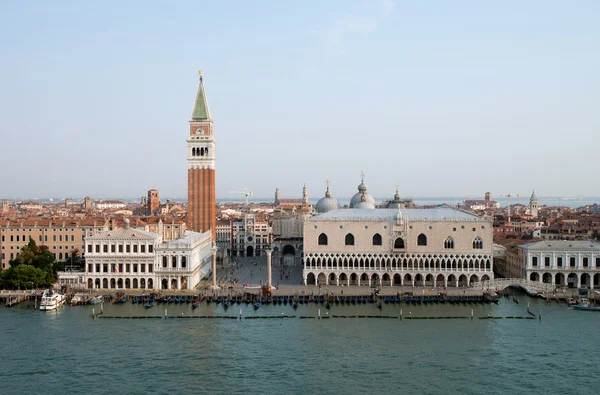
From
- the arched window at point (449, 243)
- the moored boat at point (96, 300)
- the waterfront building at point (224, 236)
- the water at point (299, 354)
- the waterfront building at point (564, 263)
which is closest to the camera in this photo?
the water at point (299, 354)

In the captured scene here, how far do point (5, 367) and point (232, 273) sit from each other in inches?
1085

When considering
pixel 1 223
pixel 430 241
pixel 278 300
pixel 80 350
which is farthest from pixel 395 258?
pixel 1 223

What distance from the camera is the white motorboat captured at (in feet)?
123

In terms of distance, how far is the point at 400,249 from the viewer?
1757 inches

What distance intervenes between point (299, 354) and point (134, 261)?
18.6 meters

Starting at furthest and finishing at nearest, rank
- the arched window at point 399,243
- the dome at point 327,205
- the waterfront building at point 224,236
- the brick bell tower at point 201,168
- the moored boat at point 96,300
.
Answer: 1. the waterfront building at point 224,236
2. the dome at point 327,205
3. the brick bell tower at point 201,168
4. the arched window at point 399,243
5. the moored boat at point 96,300

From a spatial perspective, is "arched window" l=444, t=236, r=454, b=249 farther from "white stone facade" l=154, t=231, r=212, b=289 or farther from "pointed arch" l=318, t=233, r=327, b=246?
"white stone facade" l=154, t=231, r=212, b=289

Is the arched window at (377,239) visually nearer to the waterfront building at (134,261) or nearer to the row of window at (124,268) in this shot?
the waterfront building at (134,261)

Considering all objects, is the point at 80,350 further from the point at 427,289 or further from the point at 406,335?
the point at 427,289

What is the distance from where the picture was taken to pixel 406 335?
31.6m

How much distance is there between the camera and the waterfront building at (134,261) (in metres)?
42.8

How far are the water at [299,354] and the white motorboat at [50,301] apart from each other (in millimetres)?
1196

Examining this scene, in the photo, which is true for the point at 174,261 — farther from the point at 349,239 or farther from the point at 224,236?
the point at 224,236

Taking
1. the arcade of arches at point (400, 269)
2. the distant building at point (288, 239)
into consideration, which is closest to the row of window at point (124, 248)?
the arcade of arches at point (400, 269)
